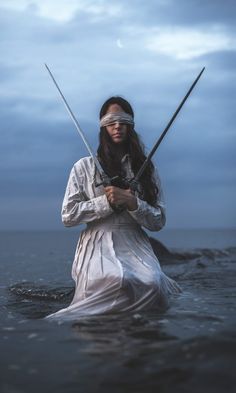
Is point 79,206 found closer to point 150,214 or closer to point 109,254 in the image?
point 109,254

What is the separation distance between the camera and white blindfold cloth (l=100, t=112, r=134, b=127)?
6.81 metres

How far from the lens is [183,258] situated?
915 inches

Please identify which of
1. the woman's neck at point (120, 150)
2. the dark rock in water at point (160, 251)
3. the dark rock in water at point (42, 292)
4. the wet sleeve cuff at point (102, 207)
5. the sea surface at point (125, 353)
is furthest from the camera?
the dark rock in water at point (160, 251)

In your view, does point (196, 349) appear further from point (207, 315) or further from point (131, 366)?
point (207, 315)

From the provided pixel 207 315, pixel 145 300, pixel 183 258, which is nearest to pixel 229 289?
pixel 207 315

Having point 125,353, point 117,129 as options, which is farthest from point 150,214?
point 125,353

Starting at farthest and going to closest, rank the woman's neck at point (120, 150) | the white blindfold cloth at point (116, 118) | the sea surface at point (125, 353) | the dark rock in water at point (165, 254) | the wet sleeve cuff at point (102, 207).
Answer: the dark rock in water at point (165, 254) → the woman's neck at point (120, 150) → the white blindfold cloth at point (116, 118) → the wet sleeve cuff at point (102, 207) → the sea surface at point (125, 353)

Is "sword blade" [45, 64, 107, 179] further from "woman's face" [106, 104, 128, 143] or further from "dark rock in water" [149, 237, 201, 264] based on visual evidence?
"dark rock in water" [149, 237, 201, 264]

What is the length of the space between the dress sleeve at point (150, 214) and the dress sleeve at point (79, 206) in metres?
0.35

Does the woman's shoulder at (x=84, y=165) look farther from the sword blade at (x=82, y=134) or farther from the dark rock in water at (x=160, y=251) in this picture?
the dark rock in water at (x=160, y=251)

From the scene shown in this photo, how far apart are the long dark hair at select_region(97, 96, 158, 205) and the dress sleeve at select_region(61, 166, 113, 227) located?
47 cm

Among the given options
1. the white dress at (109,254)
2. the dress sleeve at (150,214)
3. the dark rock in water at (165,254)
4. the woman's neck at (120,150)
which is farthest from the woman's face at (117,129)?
the dark rock in water at (165,254)

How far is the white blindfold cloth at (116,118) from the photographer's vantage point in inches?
268

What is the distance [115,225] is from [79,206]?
57 centimetres
